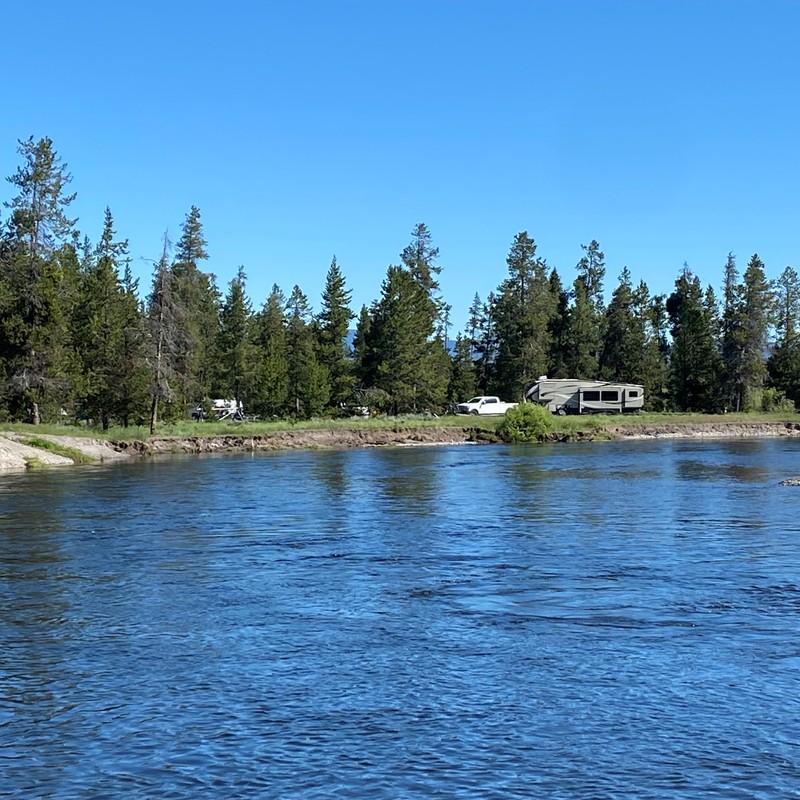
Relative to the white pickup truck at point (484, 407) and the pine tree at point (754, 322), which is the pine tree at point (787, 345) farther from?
the white pickup truck at point (484, 407)

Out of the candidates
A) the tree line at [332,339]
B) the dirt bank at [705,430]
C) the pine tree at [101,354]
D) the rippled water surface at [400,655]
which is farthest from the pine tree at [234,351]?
the rippled water surface at [400,655]

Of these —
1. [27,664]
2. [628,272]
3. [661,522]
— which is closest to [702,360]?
[628,272]

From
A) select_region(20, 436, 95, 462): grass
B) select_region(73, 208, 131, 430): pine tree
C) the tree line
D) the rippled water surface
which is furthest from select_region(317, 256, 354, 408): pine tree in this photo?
the rippled water surface

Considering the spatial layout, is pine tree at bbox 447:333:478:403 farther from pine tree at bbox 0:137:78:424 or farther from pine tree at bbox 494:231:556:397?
pine tree at bbox 0:137:78:424

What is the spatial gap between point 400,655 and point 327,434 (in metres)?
56.2

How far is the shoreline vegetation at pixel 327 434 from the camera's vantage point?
50594 millimetres

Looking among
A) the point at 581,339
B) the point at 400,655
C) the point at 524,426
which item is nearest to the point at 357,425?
the point at 524,426

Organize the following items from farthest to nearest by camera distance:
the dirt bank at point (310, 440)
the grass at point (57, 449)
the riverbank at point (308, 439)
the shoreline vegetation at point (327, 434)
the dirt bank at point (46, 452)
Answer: the dirt bank at point (310, 440)
the shoreline vegetation at point (327, 434)
the grass at point (57, 449)
the riverbank at point (308, 439)
the dirt bank at point (46, 452)

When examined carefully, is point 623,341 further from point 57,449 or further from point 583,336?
point 57,449

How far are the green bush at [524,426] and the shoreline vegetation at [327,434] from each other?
0.55 metres

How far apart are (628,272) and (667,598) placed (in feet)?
317

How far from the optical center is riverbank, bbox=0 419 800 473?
4934cm

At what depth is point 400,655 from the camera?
40.3 ft

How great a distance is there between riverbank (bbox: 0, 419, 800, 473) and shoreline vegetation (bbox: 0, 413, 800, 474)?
0.16ft
